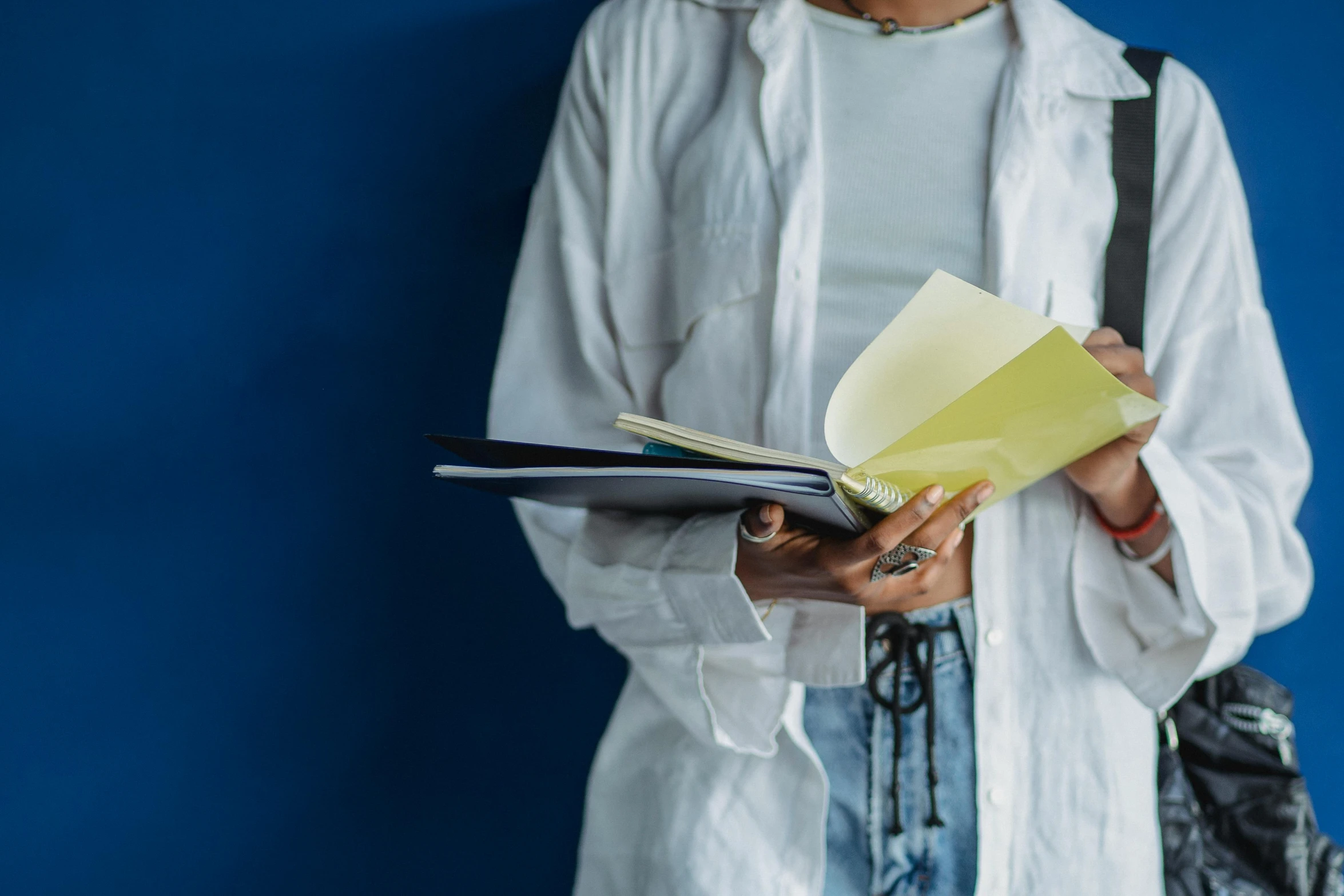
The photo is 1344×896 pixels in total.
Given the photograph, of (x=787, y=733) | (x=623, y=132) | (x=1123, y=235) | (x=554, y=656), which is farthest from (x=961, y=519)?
(x=554, y=656)

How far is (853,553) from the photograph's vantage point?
75 cm

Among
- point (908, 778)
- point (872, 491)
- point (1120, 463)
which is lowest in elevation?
point (908, 778)

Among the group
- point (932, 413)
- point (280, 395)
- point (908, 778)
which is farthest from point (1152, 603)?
point (280, 395)

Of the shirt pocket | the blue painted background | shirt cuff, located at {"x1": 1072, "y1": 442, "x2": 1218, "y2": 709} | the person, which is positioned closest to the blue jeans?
the person

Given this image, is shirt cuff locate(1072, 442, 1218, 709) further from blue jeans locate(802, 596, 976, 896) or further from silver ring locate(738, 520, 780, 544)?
silver ring locate(738, 520, 780, 544)

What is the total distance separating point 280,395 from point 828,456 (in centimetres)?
67

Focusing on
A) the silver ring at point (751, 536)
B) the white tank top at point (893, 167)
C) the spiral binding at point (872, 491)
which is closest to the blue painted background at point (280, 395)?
the white tank top at point (893, 167)

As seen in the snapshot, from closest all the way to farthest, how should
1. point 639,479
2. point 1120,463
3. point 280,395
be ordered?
point 639,479
point 1120,463
point 280,395

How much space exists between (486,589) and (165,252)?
1.80 feet

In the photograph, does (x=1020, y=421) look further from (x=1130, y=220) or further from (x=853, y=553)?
(x=1130, y=220)

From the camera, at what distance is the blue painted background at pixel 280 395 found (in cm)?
121

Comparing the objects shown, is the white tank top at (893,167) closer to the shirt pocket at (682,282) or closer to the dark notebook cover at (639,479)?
the shirt pocket at (682,282)

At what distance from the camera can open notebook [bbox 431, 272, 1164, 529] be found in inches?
24.8

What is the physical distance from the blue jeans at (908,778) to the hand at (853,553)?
65mm
